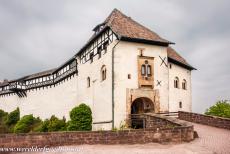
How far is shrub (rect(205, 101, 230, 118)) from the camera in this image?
30.5 meters

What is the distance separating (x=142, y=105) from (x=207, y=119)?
685 centimetres

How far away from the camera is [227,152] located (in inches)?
567

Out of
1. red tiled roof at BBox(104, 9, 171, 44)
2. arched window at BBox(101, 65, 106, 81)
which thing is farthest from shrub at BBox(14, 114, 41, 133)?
red tiled roof at BBox(104, 9, 171, 44)

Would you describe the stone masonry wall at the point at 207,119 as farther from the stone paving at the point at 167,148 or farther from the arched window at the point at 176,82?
the arched window at the point at 176,82

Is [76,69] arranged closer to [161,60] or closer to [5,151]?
[161,60]

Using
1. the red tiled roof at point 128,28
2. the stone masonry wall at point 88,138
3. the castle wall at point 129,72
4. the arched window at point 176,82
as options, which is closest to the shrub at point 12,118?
the red tiled roof at point 128,28

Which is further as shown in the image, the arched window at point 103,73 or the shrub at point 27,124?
the shrub at point 27,124

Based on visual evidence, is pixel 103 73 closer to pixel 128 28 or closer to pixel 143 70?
pixel 143 70

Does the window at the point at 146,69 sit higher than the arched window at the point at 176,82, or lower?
higher

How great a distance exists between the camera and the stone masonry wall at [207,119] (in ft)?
72.8

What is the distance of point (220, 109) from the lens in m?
31.0

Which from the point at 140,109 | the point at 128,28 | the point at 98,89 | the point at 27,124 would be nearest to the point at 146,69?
the point at 140,109

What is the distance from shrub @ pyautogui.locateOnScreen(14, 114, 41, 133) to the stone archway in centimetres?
2442

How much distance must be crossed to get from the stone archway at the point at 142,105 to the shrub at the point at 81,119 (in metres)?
4.28
